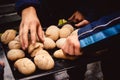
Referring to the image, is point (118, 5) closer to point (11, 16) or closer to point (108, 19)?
point (108, 19)

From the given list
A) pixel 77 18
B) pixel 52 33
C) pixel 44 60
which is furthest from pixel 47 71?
pixel 77 18

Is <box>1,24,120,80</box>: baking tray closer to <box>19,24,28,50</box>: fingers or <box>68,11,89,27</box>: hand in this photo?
<box>19,24,28,50</box>: fingers

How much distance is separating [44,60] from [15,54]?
15 centimetres

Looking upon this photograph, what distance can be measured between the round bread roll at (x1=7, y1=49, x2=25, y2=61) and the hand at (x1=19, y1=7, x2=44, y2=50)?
5cm

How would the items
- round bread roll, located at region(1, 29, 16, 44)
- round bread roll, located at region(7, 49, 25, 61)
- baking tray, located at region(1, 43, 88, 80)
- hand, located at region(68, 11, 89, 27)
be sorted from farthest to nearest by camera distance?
hand, located at region(68, 11, 89, 27) → round bread roll, located at region(1, 29, 16, 44) → round bread roll, located at region(7, 49, 25, 61) → baking tray, located at region(1, 43, 88, 80)

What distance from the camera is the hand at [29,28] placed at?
126 cm

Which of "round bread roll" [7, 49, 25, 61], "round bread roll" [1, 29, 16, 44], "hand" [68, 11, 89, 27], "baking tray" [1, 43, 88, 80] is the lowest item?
"baking tray" [1, 43, 88, 80]

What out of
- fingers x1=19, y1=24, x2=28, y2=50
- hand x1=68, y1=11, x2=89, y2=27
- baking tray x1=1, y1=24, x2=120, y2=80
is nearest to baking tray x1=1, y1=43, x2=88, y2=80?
baking tray x1=1, y1=24, x2=120, y2=80

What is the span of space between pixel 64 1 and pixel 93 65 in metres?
0.95

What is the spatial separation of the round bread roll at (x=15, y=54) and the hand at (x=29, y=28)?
0.05 metres

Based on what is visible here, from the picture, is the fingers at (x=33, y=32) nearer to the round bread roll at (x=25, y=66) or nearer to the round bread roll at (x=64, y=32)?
the round bread roll at (x=25, y=66)

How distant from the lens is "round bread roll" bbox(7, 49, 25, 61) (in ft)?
4.09

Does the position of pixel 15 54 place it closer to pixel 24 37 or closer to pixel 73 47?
pixel 24 37

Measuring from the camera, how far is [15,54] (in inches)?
49.1
